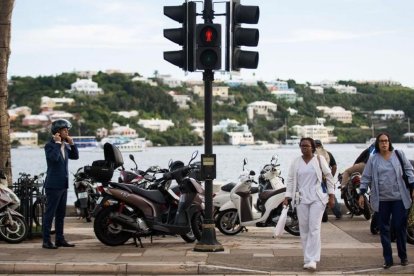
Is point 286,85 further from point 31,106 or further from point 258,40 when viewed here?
point 258,40

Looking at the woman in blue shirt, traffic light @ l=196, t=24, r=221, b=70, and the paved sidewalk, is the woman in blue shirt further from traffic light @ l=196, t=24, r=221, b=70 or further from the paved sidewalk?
traffic light @ l=196, t=24, r=221, b=70

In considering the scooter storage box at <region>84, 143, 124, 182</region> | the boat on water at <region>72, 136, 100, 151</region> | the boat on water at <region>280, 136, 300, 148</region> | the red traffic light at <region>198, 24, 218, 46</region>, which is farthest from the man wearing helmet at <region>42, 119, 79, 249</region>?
the boat on water at <region>72, 136, 100, 151</region>

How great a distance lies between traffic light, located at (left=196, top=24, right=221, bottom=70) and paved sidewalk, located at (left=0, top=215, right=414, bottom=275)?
246 centimetres

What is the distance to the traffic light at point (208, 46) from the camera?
512 inches

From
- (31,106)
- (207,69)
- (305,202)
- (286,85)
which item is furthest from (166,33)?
(31,106)

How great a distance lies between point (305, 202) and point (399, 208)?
1097 mm

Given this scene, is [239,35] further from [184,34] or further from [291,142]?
[291,142]

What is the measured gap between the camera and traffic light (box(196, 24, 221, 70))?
13.0m

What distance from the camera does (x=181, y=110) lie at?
6230 inches

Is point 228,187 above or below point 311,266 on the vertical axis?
above

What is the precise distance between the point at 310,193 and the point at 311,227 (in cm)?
40

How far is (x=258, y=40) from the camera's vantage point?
1305 cm

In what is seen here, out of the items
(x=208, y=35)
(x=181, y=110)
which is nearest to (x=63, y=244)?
(x=208, y=35)

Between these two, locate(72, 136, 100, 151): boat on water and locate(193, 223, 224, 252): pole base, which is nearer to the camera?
locate(193, 223, 224, 252): pole base
